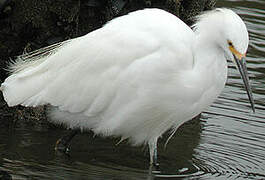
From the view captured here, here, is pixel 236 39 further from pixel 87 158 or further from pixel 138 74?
pixel 87 158

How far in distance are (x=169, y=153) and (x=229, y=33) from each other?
1.85m

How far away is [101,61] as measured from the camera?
6.75 metres

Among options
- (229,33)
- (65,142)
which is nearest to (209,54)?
(229,33)

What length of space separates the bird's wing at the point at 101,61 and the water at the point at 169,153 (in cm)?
58

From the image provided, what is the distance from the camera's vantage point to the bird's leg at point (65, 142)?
726cm

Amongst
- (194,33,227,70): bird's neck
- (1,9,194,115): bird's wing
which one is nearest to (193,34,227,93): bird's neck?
(194,33,227,70): bird's neck

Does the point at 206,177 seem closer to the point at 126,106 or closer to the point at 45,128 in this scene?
the point at 126,106

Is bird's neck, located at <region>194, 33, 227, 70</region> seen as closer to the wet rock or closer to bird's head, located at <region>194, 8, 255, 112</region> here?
bird's head, located at <region>194, 8, 255, 112</region>

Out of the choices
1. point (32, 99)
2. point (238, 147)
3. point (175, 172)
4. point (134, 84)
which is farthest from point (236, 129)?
point (32, 99)

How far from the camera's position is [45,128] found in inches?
315

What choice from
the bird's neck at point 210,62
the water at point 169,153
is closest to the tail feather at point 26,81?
the water at point 169,153

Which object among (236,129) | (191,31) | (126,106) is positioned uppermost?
(191,31)

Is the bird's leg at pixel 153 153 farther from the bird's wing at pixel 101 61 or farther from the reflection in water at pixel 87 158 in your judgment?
the bird's wing at pixel 101 61

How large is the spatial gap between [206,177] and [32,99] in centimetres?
189
